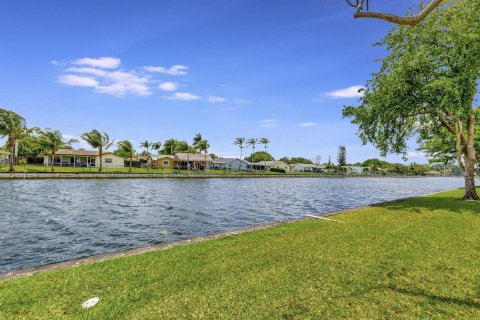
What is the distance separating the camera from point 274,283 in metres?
5.48

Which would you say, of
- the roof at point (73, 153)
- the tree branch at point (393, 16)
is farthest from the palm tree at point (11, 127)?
the tree branch at point (393, 16)

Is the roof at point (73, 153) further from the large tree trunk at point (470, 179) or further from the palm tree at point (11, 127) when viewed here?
the large tree trunk at point (470, 179)

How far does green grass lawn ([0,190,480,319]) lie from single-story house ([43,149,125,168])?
71864 millimetres

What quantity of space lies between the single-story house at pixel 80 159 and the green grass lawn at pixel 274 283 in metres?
71.9

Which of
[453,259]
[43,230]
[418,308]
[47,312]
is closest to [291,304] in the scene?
[418,308]

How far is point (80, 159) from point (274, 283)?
78.2 metres

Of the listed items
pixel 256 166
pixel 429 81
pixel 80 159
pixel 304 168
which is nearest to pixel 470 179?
pixel 429 81

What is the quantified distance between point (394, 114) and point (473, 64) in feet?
15.3

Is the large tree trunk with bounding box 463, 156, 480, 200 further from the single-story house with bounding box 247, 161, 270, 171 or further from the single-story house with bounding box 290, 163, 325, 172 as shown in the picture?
the single-story house with bounding box 290, 163, 325, 172

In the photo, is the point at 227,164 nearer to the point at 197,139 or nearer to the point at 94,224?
the point at 197,139

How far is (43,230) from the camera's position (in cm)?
1346

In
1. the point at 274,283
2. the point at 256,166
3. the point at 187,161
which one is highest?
the point at 187,161

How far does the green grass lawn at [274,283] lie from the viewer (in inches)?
175

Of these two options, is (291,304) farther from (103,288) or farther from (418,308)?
(103,288)
